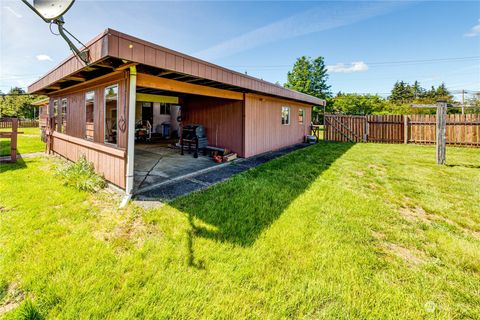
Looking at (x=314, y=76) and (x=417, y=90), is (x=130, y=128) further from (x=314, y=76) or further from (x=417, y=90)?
(x=417, y=90)

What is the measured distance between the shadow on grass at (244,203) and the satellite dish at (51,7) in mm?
3413

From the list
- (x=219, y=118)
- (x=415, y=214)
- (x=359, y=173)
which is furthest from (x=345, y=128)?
(x=415, y=214)

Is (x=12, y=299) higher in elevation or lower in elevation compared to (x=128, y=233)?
lower

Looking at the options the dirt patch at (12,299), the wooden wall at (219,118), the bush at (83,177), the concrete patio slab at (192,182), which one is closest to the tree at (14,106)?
the wooden wall at (219,118)

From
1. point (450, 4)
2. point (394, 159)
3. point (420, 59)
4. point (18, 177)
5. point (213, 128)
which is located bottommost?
point (18, 177)

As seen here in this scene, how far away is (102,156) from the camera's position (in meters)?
4.91

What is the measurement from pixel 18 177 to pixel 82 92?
2.72 m

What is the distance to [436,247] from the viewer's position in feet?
8.70

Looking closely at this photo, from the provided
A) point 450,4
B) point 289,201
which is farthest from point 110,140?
point 450,4

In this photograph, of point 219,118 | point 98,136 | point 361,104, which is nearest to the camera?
point 98,136

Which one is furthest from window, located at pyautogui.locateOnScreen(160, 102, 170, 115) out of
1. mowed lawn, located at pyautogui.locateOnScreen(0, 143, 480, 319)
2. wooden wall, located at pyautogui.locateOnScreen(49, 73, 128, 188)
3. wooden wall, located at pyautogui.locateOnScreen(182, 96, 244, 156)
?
mowed lawn, located at pyautogui.locateOnScreen(0, 143, 480, 319)

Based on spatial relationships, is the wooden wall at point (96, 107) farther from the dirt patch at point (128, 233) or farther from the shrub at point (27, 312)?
the shrub at point (27, 312)

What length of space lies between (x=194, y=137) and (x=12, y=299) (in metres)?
6.34

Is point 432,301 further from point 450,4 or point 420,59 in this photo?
point 420,59
